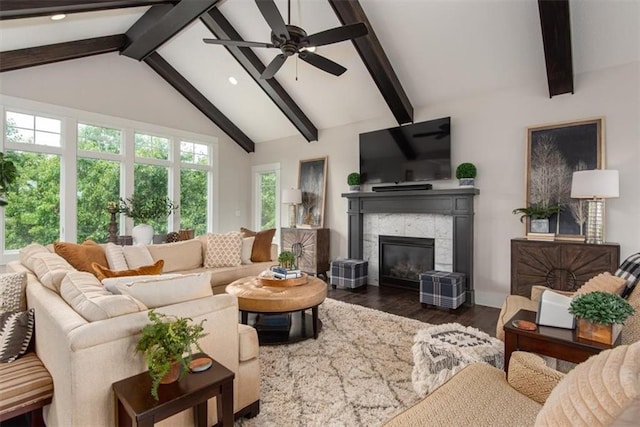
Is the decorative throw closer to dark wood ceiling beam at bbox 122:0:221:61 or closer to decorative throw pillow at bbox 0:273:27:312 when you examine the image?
decorative throw pillow at bbox 0:273:27:312

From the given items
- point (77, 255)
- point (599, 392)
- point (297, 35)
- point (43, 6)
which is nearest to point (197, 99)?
point (43, 6)

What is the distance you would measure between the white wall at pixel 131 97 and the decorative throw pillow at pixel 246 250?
8.81 ft

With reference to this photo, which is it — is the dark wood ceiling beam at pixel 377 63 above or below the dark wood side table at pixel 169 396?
above

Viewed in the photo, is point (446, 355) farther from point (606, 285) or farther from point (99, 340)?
point (99, 340)

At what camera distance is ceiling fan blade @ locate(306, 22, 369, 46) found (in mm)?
2970

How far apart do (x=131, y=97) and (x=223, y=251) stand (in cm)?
354

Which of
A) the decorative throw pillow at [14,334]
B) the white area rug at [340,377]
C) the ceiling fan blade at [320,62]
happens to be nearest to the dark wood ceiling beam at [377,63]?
the ceiling fan blade at [320,62]

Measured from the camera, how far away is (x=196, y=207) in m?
6.86

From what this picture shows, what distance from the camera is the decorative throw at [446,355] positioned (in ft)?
6.56

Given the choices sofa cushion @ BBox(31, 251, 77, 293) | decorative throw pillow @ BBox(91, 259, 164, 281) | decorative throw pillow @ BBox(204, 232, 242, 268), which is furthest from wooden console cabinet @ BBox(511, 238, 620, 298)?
sofa cushion @ BBox(31, 251, 77, 293)

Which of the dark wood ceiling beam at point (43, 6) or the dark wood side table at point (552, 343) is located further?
the dark wood ceiling beam at point (43, 6)

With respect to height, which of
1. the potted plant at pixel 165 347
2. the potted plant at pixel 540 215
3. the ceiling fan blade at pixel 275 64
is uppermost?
the ceiling fan blade at pixel 275 64

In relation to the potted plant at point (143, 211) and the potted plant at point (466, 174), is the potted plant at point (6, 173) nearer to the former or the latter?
the potted plant at point (143, 211)

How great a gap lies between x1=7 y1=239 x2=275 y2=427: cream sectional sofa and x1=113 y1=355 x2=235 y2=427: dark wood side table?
0.09 m
